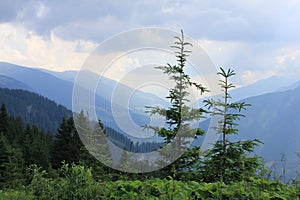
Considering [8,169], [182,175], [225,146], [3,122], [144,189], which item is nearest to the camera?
[144,189]

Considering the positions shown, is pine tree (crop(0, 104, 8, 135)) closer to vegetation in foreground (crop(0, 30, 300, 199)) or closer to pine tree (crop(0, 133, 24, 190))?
pine tree (crop(0, 133, 24, 190))

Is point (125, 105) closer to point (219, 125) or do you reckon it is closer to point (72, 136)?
point (219, 125)

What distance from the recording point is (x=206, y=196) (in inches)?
224

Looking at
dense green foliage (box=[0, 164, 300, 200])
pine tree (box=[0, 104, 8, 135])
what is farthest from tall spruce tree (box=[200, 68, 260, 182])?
pine tree (box=[0, 104, 8, 135])

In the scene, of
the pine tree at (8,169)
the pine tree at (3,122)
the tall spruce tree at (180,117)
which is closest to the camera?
the tall spruce tree at (180,117)

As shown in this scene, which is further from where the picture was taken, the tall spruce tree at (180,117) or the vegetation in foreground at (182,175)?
the tall spruce tree at (180,117)

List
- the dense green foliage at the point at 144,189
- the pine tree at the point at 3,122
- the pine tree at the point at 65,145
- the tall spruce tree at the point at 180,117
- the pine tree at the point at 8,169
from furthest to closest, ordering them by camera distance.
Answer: the pine tree at the point at 3,122 → the pine tree at the point at 65,145 → the pine tree at the point at 8,169 → the tall spruce tree at the point at 180,117 → the dense green foliage at the point at 144,189

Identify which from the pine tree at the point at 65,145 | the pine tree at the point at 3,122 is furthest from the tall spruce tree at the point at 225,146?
the pine tree at the point at 3,122

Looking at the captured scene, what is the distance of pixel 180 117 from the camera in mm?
13828

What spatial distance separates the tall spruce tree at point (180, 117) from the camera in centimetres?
1371

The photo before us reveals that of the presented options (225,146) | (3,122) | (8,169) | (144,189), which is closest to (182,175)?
(225,146)

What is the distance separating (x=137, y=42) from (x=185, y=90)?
4.30 metres

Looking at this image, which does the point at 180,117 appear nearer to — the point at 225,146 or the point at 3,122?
the point at 225,146

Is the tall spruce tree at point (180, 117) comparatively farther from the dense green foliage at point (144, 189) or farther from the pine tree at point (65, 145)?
the pine tree at point (65, 145)
